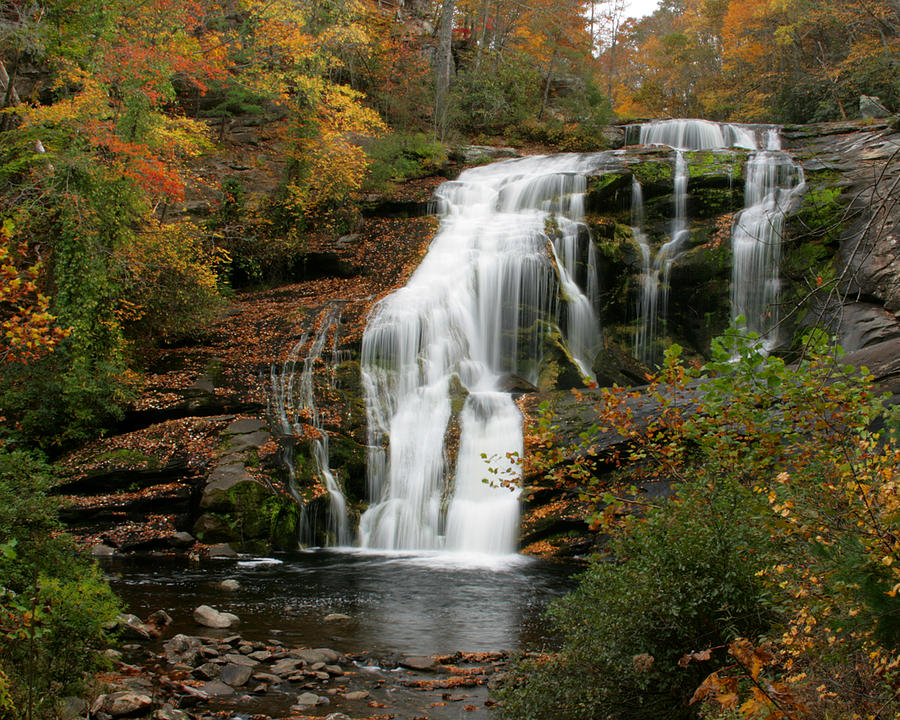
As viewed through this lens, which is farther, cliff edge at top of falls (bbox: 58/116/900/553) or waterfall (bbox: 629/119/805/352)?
waterfall (bbox: 629/119/805/352)

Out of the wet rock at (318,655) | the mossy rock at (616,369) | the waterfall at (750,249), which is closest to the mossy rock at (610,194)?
the waterfall at (750,249)

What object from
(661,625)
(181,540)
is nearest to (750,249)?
(181,540)

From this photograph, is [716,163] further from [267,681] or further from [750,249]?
[267,681]

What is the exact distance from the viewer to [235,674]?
547cm

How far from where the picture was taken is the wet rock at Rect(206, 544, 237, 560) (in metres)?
10.5

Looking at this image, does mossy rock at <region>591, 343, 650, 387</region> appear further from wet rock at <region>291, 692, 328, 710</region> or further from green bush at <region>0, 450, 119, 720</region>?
green bush at <region>0, 450, 119, 720</region>

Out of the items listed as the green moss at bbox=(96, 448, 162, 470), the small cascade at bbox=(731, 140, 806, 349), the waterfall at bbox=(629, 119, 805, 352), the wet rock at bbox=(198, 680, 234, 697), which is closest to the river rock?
the wet rock at bbox=(198, 680, 234, 697)

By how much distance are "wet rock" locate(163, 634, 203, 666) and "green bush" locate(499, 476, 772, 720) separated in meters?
3.13

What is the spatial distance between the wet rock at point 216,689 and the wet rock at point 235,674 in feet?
0.24

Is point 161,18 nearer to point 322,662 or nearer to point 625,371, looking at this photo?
point 625,371

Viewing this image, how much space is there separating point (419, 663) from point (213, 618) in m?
2.41

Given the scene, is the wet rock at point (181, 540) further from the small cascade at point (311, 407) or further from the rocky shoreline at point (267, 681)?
the rocky shoreline at point (267, 681)

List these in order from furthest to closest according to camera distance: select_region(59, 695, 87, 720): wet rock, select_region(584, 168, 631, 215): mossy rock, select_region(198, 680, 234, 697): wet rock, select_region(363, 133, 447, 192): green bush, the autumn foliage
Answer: select_region(363, 133, 447, 192): green bush → select_region(584, 168, 631, 215): mossy rock → select_region(198, 680, 234, 697): wet rock → select_region(59, 695, 87, 720): wet rock → the autumn foliage

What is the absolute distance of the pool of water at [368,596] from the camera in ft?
22.5
